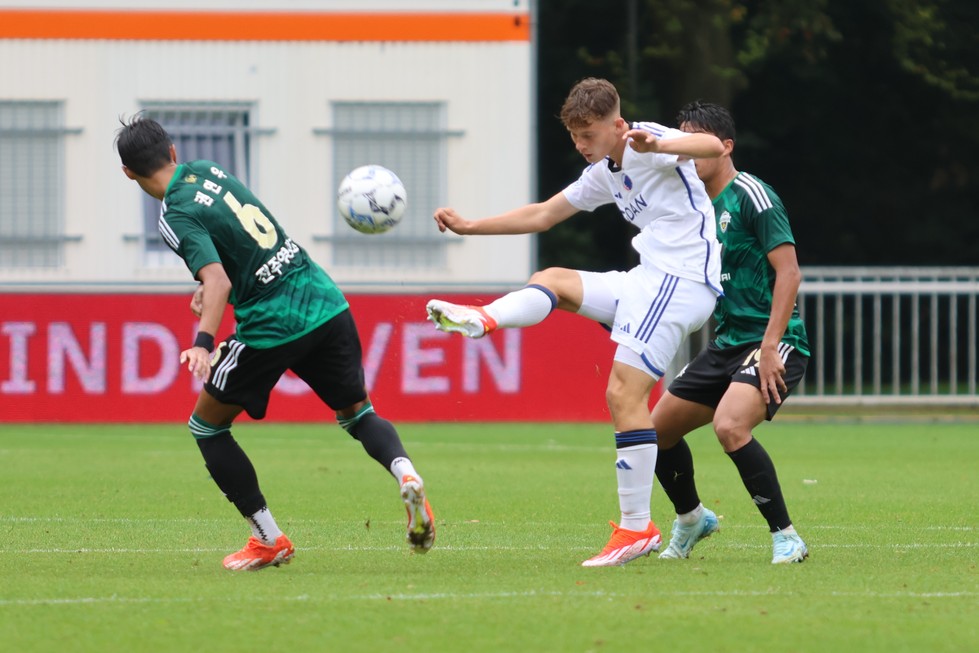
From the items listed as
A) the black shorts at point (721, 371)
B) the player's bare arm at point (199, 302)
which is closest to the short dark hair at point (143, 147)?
the player's bare arm at point (199, 302)

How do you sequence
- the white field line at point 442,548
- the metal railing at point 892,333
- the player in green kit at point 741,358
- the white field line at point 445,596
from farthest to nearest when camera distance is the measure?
the metal railing at point 892,333 < the white field line at point 442,548 < the player in green kit at point 741,358 < the white field line at point 445,596

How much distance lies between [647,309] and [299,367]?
5.01ft

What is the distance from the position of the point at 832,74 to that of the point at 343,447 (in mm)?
15492

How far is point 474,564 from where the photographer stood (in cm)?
→ 748

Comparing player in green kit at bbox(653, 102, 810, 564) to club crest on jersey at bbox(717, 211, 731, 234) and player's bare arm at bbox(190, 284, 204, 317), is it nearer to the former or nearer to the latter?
club crest on jersey at bbox(717, 211, 731, 234)

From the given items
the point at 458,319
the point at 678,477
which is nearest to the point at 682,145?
the point at 458,319

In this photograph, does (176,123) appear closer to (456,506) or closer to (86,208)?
(86,208)

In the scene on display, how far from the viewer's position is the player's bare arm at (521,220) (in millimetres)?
7781

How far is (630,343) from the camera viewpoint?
7309mm

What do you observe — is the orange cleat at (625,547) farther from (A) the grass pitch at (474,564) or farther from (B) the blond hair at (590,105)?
(B) the blond hair at (590,105)

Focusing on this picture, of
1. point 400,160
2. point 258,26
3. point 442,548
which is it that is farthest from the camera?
point 400,160

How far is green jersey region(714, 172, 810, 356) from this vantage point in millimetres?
7520

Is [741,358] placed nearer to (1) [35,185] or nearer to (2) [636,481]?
(2) [636,481]

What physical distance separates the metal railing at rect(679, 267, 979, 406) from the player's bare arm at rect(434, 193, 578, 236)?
38.0 ft
